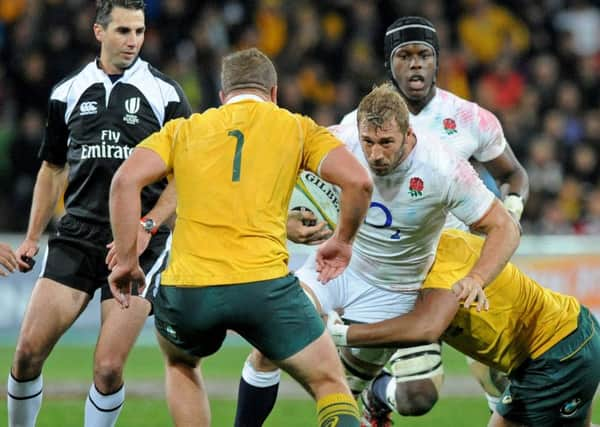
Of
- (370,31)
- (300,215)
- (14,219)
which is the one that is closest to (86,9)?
(14,219)

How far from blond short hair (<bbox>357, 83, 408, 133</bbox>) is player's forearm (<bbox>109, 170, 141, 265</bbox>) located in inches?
52.0

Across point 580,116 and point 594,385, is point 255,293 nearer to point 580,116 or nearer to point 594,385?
point 594,385

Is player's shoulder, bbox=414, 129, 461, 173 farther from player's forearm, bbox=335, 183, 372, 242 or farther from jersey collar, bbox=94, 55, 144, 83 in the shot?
jersey collar, bbox=94, 55, 144, 83

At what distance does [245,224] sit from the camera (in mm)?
5281

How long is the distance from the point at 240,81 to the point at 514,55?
11679 millimetres

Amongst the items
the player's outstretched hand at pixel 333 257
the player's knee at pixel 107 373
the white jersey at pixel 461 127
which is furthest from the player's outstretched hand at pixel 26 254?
the white jersey at pixel 461 127

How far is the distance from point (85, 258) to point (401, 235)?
5.57 ft

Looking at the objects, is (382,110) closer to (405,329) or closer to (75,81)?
(405,329)

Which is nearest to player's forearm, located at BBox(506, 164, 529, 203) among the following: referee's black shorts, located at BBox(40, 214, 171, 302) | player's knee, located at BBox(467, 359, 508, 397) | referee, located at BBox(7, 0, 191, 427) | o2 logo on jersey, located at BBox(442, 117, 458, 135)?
o2 logo on jersey, located at BBox(442, 117, 458, 135)

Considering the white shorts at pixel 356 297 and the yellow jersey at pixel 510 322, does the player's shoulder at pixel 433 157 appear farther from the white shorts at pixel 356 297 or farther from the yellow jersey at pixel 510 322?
the white shorts at pixel 356 297

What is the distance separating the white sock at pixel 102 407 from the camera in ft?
20.7

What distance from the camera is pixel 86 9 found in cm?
1447

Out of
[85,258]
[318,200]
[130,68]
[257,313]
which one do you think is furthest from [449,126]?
[257,313]

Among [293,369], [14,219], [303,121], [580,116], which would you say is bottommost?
[14,219]
